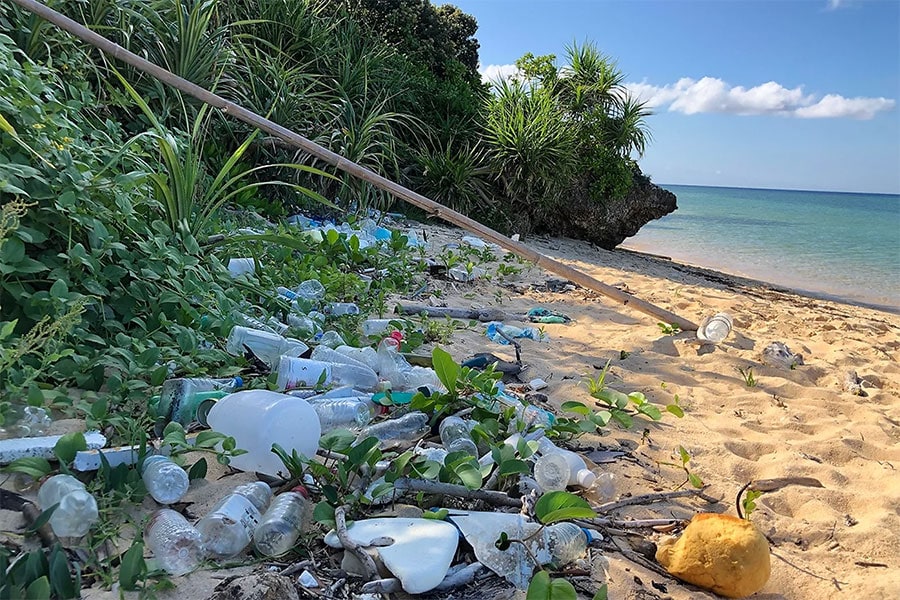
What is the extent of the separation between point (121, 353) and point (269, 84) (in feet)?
14.3

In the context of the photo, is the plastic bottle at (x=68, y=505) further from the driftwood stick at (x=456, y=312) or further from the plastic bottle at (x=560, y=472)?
the driftwood stick at (x=456, y=312)

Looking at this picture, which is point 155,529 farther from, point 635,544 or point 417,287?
point 417,287

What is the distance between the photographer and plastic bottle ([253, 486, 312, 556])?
4.00ft

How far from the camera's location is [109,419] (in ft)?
4.74

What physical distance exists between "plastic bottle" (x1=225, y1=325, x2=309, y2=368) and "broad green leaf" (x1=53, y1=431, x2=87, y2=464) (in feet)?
2.36

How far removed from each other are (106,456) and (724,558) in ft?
4.34

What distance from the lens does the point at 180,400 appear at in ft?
5.32

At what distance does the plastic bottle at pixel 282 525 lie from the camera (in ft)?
4.00

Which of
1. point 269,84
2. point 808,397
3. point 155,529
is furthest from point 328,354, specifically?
point 269,84

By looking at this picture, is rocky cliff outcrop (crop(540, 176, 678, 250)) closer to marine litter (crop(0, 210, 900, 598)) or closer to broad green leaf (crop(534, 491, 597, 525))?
marine litter (crop(0, 210, 900, 598))

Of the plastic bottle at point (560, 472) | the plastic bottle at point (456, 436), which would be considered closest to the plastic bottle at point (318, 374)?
the plastic bottle at point (456, 436)

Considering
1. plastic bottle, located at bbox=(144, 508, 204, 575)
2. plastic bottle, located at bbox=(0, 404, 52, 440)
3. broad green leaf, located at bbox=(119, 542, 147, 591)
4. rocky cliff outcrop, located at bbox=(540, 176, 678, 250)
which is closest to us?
broad green leaf, located at bbox=(119, 542, 147, 591)

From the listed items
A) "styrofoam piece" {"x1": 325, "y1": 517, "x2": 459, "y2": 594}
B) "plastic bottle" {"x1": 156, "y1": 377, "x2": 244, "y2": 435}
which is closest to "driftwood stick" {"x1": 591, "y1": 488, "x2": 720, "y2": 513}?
"styrofoam piece" {"x1": 325, "y1": 517, "x2": 459, "y2": 594}

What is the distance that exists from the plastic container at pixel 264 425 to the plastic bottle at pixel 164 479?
0.54 ft
